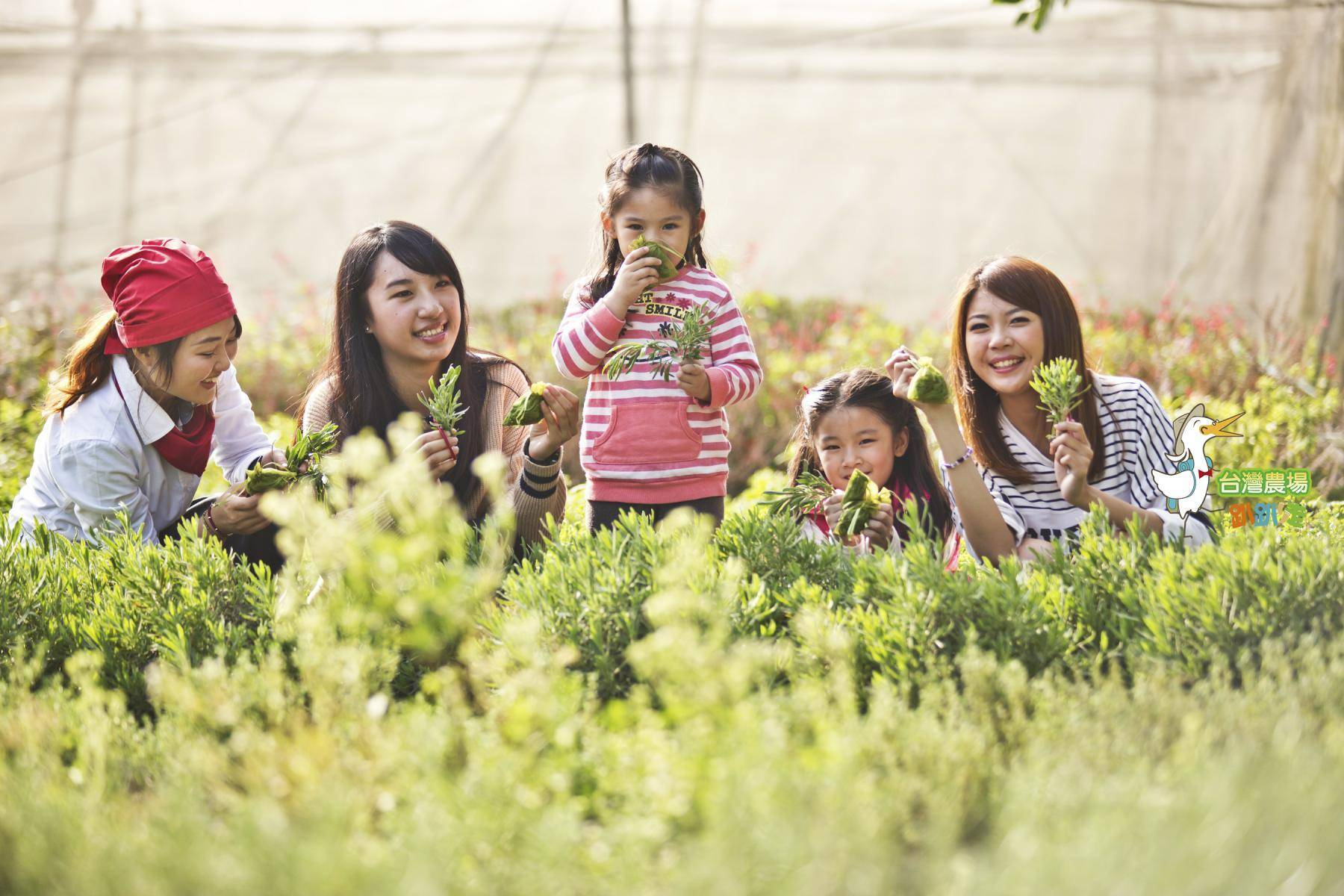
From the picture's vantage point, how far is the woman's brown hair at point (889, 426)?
3.25 metres

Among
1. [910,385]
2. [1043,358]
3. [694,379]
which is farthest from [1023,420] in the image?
[694,379]

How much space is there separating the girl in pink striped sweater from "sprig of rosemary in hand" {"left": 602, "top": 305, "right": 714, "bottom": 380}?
0.01 metres

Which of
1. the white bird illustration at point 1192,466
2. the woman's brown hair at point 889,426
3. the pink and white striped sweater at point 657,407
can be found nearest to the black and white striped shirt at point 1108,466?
the woman's brown hair at point 889,426

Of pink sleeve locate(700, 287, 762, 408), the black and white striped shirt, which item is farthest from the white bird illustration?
pink sleeve locate(700, 287, 762, 408)

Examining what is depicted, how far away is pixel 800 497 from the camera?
2.85 m

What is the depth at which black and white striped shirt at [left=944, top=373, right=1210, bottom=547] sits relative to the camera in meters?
3.06

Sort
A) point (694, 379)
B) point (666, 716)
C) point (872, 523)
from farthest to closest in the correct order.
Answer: point (694, 379) < point (872, 523) < point (666, 716)

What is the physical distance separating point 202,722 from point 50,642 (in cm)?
71

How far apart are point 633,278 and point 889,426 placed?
87 centimetres

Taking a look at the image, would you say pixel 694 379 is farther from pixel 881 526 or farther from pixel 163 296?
pixel 163 296

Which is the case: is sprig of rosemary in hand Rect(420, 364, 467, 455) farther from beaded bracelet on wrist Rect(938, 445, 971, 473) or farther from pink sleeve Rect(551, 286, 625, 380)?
beaded bracelet on wrist Rect(938, 445, 971, 473)

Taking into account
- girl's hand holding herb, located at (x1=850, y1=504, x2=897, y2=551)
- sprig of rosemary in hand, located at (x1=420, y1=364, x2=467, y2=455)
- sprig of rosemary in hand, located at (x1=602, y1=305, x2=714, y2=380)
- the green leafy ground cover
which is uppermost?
sprig of rosemary in hand, located at (x1=602, y1=305, x2=714, y2=380)

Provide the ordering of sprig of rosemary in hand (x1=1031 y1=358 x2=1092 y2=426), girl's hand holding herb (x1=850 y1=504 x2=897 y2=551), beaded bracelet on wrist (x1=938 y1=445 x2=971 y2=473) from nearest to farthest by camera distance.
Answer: sprig of rosemary in hand (x1=1031 y1=358 x2=1092 y2=426) < girl's hand holding herb (x1=850 y1=504 x2=897 y2=551) < beaded bracelet on wrist (x1=938 y1=445 x2=971 y2=473)

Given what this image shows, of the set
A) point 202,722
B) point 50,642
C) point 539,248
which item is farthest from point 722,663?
point 539,248
